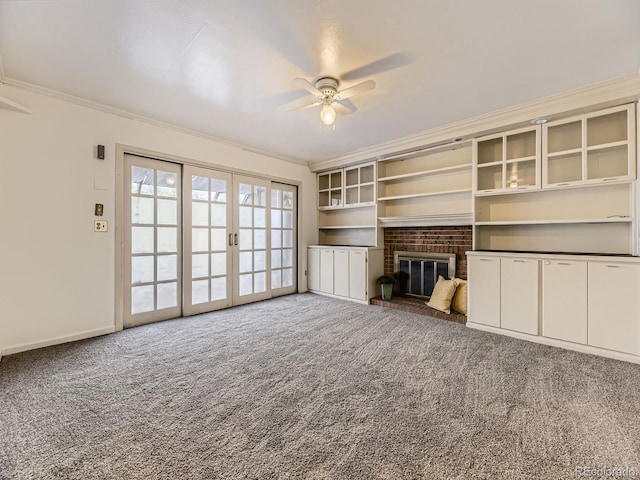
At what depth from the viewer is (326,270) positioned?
514 cm

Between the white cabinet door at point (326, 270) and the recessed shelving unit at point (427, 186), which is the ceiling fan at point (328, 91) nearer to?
the recessed shelving unit at point (427, 186)

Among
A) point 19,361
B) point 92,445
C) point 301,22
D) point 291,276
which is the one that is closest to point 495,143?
point 301,22

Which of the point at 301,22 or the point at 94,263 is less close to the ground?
the point at 301,22

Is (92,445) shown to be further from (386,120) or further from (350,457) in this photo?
(386,120)

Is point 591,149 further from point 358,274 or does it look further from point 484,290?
point 358,274

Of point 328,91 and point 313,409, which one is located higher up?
point 328,91

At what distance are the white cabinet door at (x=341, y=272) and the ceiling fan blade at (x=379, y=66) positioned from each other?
2836 millimetres

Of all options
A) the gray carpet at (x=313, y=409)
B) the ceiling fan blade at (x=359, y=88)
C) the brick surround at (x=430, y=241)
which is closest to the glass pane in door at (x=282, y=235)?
the brick surround at (x=430, y=241)

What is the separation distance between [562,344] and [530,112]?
237 centimetres

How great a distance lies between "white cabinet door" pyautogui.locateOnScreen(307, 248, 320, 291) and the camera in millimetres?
5293

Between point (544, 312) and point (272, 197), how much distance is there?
397cm

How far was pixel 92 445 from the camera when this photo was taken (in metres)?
1.51

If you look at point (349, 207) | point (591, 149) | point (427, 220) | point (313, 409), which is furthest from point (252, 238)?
point (591, 149)

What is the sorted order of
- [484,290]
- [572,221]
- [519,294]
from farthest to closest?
1. [484,290]
2. [519,294]
3. [572,221]
